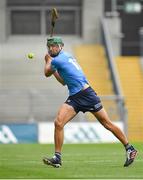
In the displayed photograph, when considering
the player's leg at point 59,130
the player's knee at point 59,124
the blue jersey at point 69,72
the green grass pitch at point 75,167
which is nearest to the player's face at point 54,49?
the blue jersey at point 69,72

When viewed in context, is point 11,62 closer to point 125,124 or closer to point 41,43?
point 41,43

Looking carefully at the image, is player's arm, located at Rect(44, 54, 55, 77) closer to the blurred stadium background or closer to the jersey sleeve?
the jersey sleeve

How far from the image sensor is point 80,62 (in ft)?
115

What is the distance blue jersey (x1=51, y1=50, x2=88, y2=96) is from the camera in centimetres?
1528

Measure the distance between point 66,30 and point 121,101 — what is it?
7291 mm

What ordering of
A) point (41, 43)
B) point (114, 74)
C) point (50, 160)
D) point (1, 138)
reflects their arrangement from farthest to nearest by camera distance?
point (41, 43)
point (114, 74)
point (1, 138)
point (50, 160)

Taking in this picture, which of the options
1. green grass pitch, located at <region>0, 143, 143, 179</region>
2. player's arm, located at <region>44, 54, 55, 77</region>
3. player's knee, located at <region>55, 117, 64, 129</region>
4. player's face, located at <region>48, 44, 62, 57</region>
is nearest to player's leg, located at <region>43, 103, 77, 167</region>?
player's knee, located at <region>55, 117, 64, 129</region>

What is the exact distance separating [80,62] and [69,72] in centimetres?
1981

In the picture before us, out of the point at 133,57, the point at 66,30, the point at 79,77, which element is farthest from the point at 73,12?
the point at 79,77

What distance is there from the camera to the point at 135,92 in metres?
34.0

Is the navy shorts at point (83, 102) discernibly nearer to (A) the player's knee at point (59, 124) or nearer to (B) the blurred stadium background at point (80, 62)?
(A) the player's knee at point (59, 124)

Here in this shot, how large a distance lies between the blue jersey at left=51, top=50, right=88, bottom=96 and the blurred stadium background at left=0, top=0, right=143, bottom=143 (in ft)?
44.1

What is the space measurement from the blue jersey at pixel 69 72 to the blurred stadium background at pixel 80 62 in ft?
44.1

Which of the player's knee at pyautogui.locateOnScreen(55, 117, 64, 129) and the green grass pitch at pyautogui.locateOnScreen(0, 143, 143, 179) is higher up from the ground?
the player's knee at pyautogui.locateOnScreen(55, 117, 64, 129)
